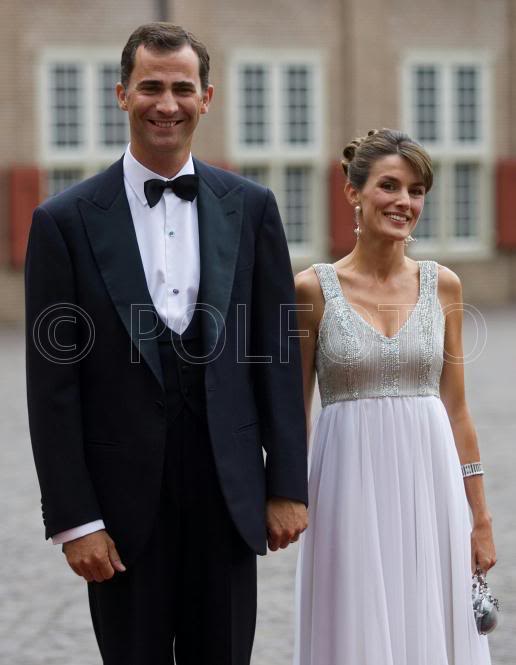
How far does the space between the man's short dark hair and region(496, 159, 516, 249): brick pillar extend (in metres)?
18.4

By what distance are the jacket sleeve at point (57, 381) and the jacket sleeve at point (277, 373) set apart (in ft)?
1.37

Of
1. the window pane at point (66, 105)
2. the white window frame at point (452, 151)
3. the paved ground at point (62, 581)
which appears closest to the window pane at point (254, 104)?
the white window frame at point (452, 151)

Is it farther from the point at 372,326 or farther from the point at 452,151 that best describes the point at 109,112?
the point at 372,326

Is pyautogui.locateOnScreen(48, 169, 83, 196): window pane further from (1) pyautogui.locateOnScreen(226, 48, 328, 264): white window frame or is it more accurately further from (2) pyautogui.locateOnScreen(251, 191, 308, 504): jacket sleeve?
(2) pyautogui.locateOnScreen(251, 191, 308, 504): jacket sleeve

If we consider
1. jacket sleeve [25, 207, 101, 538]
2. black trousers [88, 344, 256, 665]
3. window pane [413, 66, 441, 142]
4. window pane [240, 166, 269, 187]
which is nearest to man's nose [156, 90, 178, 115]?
jacket sleeve [25, 207, 101, 538]

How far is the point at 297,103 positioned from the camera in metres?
19.8

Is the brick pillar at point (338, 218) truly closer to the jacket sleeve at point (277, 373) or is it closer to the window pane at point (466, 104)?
the window pane at point (466, 104)

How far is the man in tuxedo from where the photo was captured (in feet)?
10.0

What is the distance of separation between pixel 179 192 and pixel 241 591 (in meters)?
0.98

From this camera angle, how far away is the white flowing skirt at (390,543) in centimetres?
338

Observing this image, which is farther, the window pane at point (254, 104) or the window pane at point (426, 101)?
the window pane at point (426, 101)

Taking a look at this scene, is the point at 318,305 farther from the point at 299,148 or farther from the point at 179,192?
the point at 299,148

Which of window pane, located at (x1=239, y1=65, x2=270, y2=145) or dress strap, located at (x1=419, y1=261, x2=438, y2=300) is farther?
window pane, located at (x1=239, y1=65, x2=270, y2=145)

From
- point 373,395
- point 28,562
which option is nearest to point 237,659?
point 373,395
